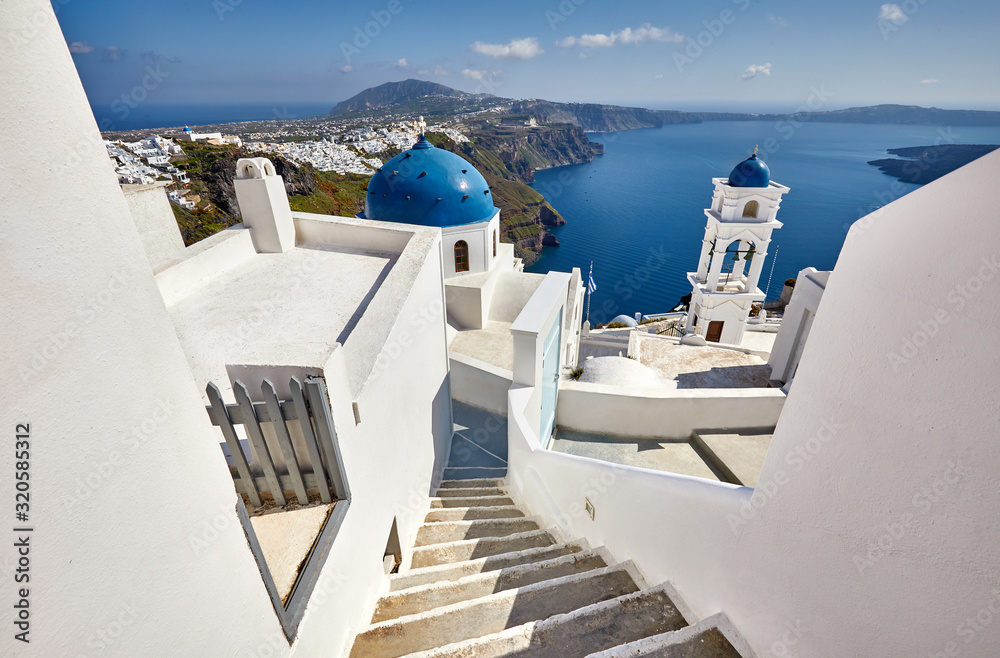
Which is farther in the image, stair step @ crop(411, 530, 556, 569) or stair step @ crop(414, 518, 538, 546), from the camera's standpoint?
stair step @ crop(414, 518, 538, 546)

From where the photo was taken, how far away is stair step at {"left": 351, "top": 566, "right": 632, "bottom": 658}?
360 centimetres

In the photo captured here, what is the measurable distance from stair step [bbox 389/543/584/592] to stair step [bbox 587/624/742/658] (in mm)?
2144

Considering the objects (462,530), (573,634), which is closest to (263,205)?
(462,530)

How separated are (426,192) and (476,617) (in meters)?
10.8

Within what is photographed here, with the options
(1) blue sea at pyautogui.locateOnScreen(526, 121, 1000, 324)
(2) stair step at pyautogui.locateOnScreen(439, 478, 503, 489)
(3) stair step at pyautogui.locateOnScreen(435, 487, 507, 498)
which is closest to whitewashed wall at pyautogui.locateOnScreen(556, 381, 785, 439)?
(2) stair step at pyautogui.locateOnScreen(439, 478, 503, 489)

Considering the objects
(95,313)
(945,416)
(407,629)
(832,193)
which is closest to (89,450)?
(95,313)

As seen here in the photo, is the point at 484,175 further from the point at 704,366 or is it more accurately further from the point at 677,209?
the point at 704,366

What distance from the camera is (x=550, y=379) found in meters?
8.59

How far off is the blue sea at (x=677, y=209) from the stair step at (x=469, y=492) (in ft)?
120

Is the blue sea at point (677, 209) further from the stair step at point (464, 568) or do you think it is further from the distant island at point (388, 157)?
the stair step at point (464, 568)

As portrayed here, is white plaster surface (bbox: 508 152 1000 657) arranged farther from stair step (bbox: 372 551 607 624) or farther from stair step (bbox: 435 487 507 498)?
stair step (bbox: 435 487 507 498)

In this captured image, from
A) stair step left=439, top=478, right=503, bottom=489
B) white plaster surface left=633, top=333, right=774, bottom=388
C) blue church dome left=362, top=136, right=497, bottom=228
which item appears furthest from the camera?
blue church dome left=362, top=136, right=497, bottom=228

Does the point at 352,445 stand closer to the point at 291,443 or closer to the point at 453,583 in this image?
the point at 291,443

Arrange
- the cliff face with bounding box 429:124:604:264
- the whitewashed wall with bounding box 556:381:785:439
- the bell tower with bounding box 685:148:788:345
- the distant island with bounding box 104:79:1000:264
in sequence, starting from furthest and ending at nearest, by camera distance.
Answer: the cliff face with bounding box 429:124:604:264 → the distant island with bounding box 104:79:1000:264 → the bell tower with bounding box 685:148:788:345 → the whitewashed wall with bounding box 556:381:785:439
